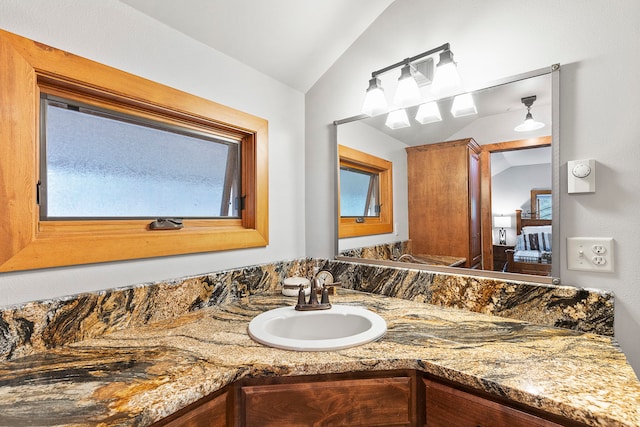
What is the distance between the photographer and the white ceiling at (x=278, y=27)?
1169 millimetres

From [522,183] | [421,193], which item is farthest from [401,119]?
[522,183]

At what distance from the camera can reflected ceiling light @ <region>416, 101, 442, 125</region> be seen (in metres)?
1.35

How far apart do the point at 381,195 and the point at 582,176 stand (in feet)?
2.59

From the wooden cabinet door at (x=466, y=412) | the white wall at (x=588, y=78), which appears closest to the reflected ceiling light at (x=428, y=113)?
the white wall at (x=588, y=78)

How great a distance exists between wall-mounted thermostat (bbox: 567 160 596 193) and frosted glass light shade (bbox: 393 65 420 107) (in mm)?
652

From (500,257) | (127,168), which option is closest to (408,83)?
(500,257)

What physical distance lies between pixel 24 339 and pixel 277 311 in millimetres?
748

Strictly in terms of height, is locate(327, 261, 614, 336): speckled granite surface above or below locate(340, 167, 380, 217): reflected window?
below

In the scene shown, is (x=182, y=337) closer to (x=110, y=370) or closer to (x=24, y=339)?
(x=110, y=370)

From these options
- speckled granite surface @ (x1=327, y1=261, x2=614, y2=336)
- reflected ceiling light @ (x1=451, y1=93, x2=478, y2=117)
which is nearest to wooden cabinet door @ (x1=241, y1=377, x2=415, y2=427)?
speckled granite surface @ (x1=327, y1=261, x2=614, y2=336)

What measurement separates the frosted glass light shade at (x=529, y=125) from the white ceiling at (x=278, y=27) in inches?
34.2

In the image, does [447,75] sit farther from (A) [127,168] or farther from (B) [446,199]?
(A) [127,168]

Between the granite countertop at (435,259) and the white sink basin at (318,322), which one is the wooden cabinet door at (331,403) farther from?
the granite countertop at (435,259)

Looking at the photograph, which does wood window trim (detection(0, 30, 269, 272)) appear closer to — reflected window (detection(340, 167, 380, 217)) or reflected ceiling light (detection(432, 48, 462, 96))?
reflected window (detection(340, 167, 380, 217))
